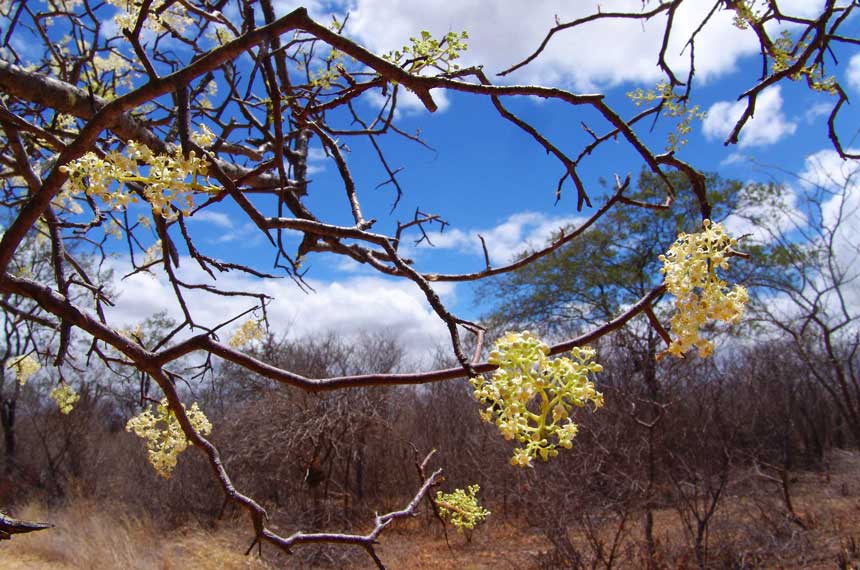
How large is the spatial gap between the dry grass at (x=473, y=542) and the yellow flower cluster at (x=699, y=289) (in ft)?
19.9

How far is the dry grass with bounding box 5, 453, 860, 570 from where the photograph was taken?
21.0 feet

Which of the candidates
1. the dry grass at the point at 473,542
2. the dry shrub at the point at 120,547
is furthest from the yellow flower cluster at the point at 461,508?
the dry shrub at the point at 120,547

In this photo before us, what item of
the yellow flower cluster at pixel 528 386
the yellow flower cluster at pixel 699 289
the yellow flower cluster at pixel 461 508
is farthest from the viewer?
the yellow flower cluster at pixel 461 508

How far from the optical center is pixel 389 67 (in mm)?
1088

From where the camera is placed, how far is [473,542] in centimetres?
920

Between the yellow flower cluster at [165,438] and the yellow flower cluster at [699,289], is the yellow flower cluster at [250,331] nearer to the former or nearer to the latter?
the yellow flower cluster at [165,438]

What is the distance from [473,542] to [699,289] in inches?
361

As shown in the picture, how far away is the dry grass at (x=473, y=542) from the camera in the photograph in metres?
6.39

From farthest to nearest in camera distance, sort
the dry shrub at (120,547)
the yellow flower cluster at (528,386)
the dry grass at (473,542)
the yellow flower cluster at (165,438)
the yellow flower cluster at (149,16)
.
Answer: the dry shrub at (120,547), the dry grass at (473,542), the yellow flower cluster at (149,16), the yellow flower cluster at (165,438), the yellow flower cluster at (528,386)

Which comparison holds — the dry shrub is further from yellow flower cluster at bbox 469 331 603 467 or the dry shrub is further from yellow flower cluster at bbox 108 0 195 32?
yellow flower cluster at bbox 469 331 603 467

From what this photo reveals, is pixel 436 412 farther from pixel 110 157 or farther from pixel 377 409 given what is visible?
pixel 110 157

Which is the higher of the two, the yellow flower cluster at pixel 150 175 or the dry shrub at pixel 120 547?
the yellow flower cluster at pixel 150 175

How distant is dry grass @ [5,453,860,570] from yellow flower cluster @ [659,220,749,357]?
606 cm

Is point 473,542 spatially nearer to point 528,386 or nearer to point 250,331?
point 250,331
